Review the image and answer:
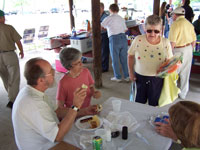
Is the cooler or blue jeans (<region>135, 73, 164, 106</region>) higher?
the cooler

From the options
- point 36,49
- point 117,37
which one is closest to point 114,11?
point 117,37

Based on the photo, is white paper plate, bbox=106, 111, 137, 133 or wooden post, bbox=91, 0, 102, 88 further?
wooden post, bbox=91, 0, 102, 88

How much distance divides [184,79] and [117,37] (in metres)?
1.67

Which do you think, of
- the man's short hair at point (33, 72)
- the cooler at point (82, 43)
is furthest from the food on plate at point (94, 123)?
the cooler at point (82, 43)

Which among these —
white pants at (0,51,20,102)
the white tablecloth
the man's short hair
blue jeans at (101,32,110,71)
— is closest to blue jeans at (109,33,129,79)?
blue jeans at (101,32,110,71)

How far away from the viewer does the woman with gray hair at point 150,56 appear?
2.14 meters

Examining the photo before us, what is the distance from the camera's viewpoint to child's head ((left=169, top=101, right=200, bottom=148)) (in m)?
0.95

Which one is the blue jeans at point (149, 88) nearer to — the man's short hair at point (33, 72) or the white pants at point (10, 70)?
the man's short hair at point (33, 72)

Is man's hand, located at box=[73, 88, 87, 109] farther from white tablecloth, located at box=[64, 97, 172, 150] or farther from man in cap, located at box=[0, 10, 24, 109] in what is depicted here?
man in cap, located at box=[0, 10, 24, 109]

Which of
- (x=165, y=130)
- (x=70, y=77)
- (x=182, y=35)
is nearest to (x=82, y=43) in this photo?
(x=182, y=35)

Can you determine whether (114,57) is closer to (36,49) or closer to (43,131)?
(43,131)

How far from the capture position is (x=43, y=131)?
1.30m

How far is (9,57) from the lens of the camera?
3.50 m

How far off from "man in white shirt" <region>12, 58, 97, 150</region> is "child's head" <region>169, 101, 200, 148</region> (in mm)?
701
